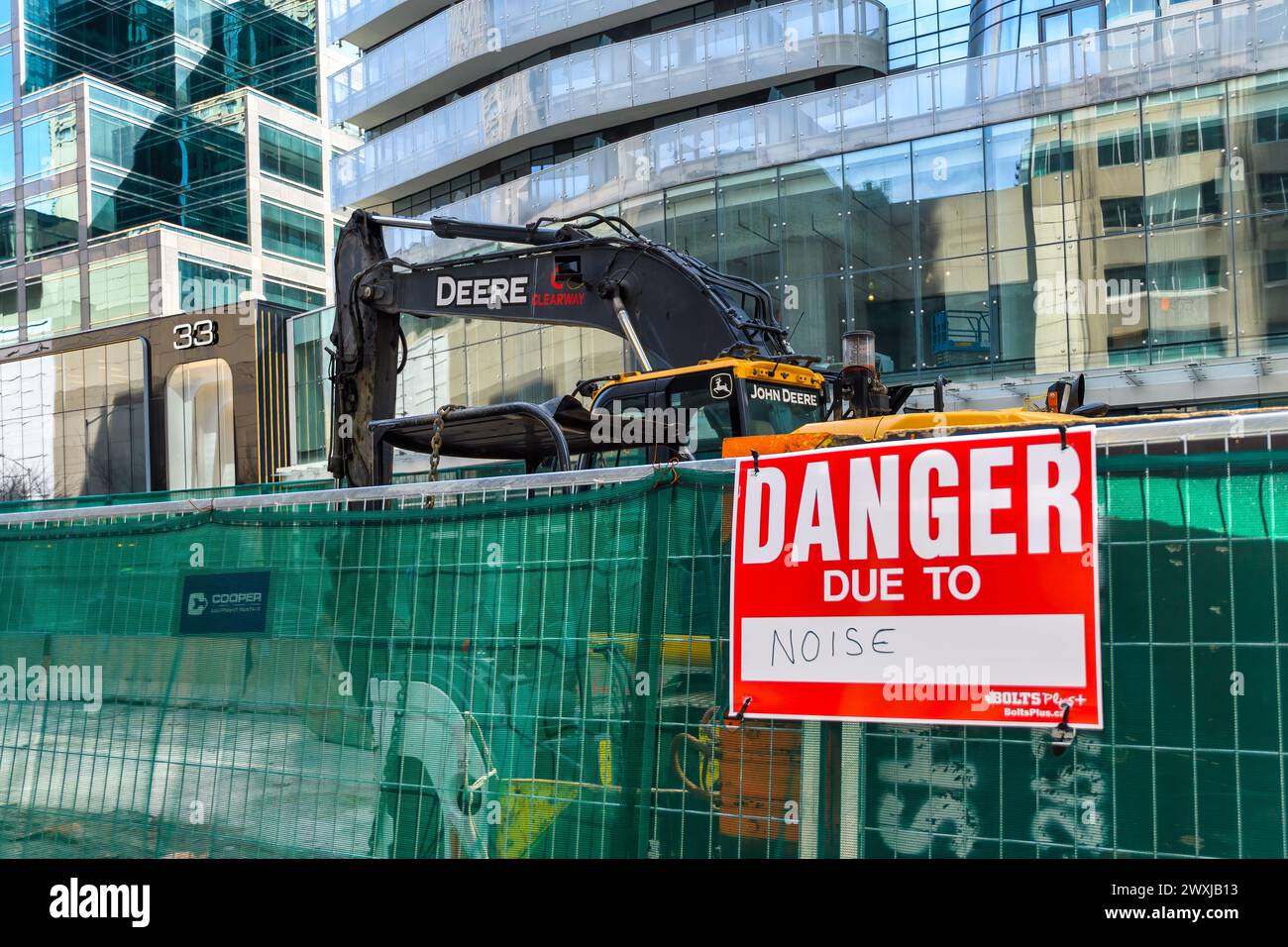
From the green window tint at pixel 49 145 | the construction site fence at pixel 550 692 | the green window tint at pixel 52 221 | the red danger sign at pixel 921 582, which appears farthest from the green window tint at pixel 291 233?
the red danger sign at pixel 921 582

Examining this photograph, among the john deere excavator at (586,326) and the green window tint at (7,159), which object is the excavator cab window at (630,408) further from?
the green window tint at (7,159)

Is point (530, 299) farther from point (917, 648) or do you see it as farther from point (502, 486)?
point (917, 648)

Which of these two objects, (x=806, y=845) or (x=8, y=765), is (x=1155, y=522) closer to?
(x=806, y=845)

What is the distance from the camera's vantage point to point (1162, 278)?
19.7m

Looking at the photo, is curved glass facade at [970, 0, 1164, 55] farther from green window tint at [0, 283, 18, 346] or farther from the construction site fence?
green window tint at [0, 283, 18, 346]

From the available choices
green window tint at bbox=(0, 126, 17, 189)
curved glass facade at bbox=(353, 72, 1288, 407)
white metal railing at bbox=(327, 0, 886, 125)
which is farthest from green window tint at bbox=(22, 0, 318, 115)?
curved glass facade at bbox=(353, 72, 1288, 407)

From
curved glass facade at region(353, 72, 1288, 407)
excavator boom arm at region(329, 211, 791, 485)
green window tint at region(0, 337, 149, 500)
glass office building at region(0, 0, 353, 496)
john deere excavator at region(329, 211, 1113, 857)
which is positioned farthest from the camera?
glass office building at region(0, 0, 353, 496)

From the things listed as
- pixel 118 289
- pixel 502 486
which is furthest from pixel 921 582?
pixel 118 289

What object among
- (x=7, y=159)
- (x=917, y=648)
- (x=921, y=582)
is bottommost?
(x=917, y=648)

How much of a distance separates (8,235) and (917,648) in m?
55.3

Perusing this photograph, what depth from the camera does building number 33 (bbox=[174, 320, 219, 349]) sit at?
37.5m

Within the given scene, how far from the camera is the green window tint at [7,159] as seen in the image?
165 ft

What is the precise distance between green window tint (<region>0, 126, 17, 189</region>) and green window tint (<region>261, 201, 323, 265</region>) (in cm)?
1001
